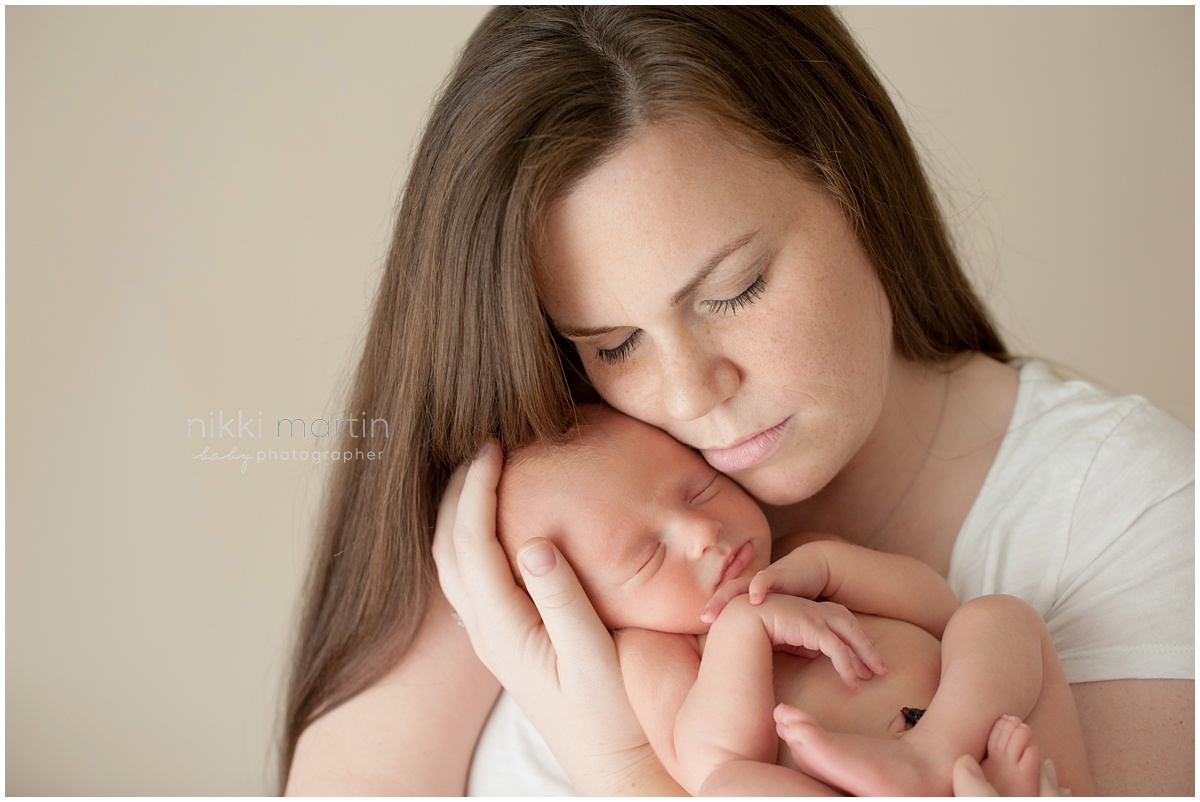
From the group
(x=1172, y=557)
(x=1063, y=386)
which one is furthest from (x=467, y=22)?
(x=1172, y=557)

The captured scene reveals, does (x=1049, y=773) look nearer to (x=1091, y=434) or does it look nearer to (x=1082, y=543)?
(x=1082, y=543)

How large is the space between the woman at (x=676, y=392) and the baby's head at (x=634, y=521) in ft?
0.16

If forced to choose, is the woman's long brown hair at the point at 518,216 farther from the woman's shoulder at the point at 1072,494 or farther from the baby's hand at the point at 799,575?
the baby's hand at the point at 799,575

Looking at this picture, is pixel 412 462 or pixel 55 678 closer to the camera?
pixel 412 462

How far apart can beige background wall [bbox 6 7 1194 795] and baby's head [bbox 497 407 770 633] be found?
115cm

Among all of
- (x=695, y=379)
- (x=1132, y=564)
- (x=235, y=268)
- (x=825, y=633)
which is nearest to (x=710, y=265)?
(x=695, y=379)

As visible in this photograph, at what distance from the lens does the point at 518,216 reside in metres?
1.33

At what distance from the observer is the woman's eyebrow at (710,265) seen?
1302 millimetres

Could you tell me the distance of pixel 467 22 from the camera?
265 cm

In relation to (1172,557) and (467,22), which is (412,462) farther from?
(467,22)

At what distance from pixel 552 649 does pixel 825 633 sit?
469 millimetres

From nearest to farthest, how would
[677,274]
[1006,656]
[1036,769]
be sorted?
[1036,769]
[1006,656]
[677,274]

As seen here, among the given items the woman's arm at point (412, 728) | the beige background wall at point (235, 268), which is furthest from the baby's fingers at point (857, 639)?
the beige background wall at point (235, 268)

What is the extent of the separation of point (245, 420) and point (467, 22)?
1352mm
